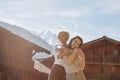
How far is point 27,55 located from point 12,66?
2373 mm

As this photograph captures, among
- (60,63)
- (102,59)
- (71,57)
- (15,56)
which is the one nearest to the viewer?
(60,63)

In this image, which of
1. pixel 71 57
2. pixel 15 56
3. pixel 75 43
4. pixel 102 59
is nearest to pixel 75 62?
pixel 71 57

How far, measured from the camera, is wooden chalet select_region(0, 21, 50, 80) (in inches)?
848

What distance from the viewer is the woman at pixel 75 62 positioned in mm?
5160

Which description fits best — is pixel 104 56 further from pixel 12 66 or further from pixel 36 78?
pixel 12 66

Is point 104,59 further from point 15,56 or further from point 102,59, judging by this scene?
point 15,56

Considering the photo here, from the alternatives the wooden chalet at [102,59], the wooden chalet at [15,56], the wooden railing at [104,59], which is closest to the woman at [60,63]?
the wooden chalet at [15,56]

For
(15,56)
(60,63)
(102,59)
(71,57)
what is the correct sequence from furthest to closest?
(102,59) < (15,56) < (71,57) < (60,63)

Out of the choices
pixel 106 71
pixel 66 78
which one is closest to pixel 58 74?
pixel 66 78

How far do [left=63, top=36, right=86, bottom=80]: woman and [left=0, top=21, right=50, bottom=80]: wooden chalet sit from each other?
1476 cm

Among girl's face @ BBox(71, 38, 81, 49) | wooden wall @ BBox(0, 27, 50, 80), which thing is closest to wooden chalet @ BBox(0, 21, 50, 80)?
wooden wall @ BBox(0, 27, 50, 80)

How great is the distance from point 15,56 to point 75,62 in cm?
1765

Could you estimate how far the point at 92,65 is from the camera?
3678 centimetres

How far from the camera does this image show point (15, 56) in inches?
891
